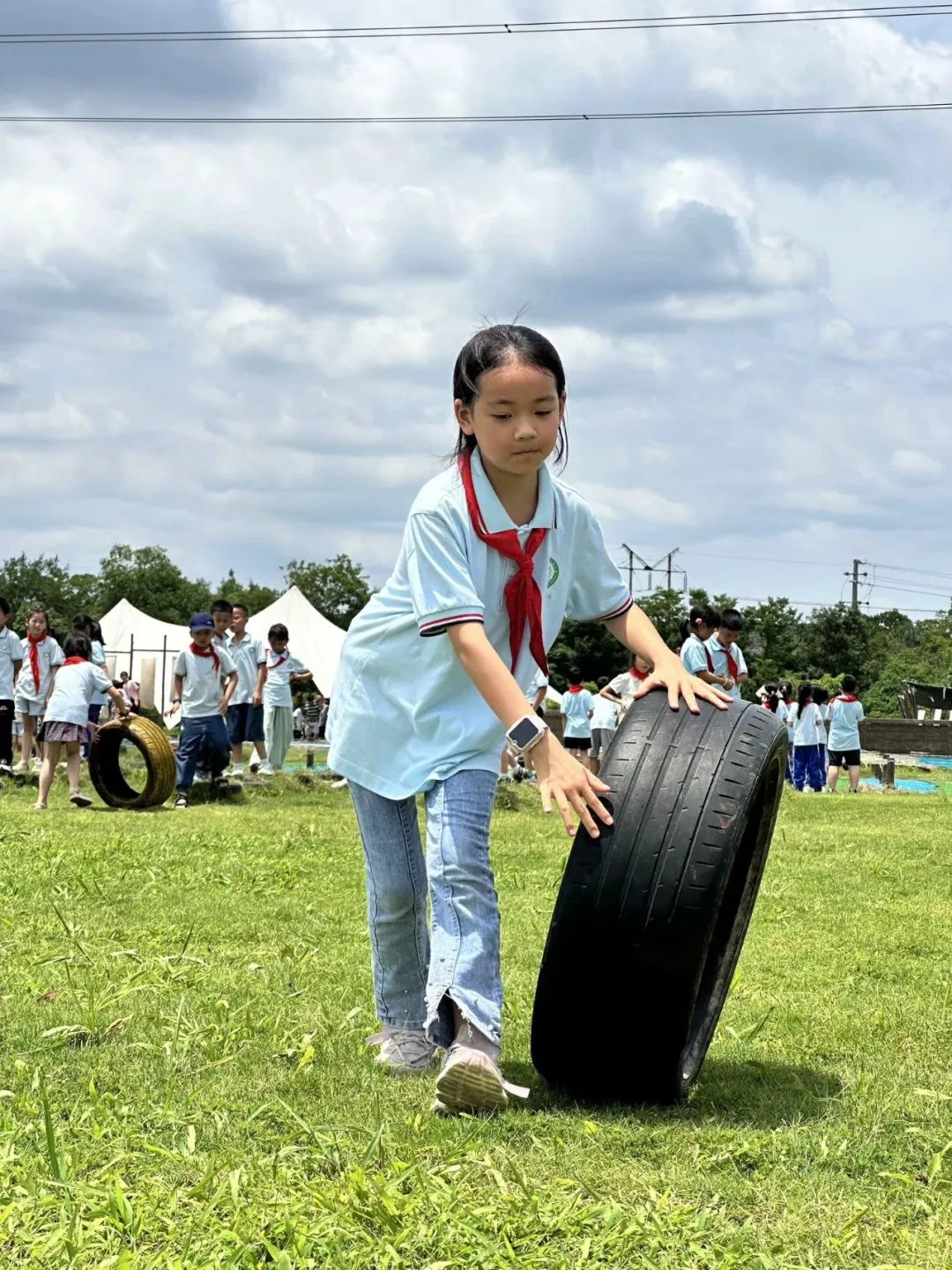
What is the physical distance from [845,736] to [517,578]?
1741cm

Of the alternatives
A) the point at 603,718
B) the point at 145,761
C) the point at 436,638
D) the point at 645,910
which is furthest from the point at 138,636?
the point at 645,910

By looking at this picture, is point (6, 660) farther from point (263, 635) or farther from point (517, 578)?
point (263, 635)

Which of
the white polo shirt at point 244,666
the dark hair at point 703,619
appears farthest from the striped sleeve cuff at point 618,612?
the white polo shirt at point 244,666

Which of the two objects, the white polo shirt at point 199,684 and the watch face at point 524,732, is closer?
the watch face at point 524,732

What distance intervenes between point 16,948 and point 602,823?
322cm

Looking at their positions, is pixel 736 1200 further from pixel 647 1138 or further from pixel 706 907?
pixel 706 907

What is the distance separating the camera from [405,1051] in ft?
14.4

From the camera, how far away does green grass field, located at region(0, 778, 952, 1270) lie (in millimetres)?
3000

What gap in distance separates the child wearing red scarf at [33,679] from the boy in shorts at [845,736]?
10.2m

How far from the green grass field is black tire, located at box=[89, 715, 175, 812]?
246 inches

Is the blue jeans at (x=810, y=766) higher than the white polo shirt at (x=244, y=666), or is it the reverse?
the white polo shirt at (x=244, y=666)

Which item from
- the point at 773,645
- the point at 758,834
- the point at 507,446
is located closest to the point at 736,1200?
the point at 758,834

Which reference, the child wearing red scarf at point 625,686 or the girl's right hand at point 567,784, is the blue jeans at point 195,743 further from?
the girl's right hand at point 567,784

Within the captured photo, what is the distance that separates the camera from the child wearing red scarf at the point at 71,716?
1345 cm
